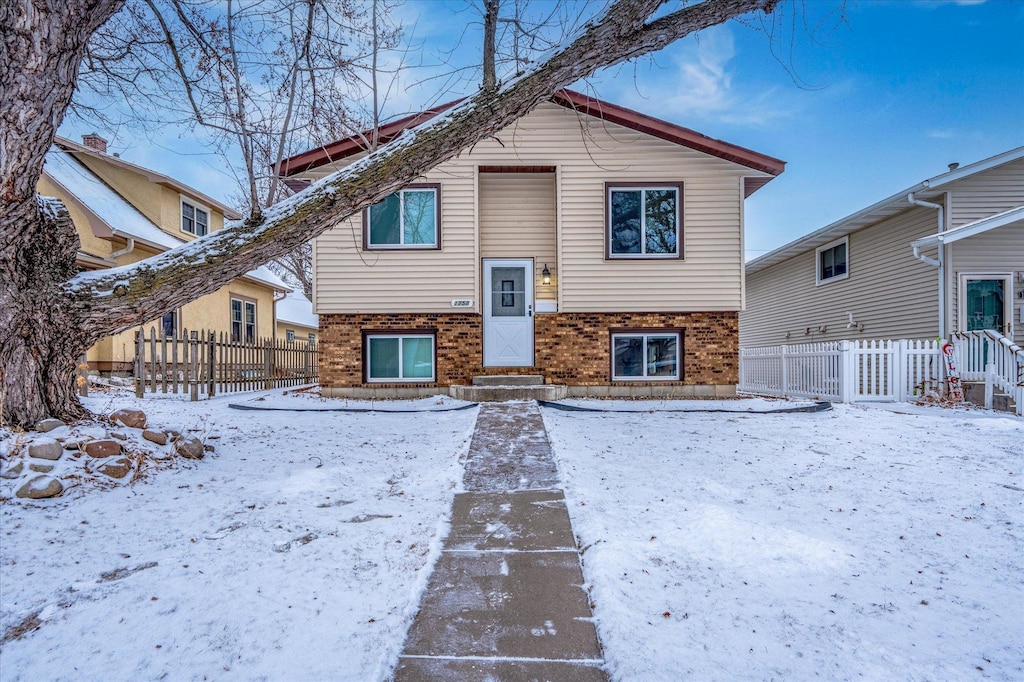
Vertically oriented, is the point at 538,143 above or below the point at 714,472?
above

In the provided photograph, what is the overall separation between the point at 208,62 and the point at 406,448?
4621 mm

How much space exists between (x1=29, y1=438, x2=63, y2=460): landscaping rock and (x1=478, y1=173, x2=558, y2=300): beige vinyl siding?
302 inches

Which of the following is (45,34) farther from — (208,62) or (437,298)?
(437,298)

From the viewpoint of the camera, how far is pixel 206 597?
2.31 m

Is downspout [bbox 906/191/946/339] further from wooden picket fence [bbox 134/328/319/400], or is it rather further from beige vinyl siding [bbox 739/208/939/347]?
wooden picket fence [bbox 134/328/319/400]

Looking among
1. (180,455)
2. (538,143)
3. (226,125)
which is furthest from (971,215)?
(180,455)

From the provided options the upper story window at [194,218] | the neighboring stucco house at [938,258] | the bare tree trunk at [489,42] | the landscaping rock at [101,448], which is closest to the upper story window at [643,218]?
the neighboring stucco house at [938,258]

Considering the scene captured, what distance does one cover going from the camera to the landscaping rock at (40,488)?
11.0 ft

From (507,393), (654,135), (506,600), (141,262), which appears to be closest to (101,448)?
(141,262)

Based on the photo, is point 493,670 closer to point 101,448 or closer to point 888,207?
point 101,448

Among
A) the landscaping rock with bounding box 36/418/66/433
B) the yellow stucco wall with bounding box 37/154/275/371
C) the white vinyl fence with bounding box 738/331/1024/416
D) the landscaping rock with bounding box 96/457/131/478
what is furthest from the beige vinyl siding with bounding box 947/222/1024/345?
the yellow stucco wall with bounding box 37/154/275/371

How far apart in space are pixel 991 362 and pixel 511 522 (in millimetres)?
9791

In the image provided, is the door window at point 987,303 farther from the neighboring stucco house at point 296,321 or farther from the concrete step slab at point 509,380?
the neighboring stucco house at point 296,321

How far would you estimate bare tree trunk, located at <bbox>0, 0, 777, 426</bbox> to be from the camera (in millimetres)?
3891
